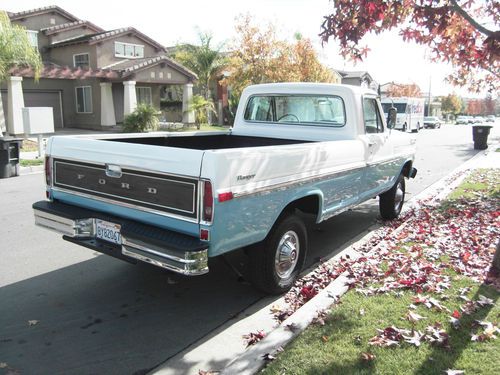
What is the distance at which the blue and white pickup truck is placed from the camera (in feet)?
12.0

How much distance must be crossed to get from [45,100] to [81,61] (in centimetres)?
326

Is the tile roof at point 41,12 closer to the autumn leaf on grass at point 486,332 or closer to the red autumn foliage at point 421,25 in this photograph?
the red autumn foliage at point 421,25

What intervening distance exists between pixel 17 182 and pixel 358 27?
29.3 ft

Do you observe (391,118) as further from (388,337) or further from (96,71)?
(96,71)

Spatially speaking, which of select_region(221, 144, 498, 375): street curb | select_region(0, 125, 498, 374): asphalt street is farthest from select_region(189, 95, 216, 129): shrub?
select_region(221, 144, 498, 375): street curb

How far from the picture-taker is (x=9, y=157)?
1189 centimetres

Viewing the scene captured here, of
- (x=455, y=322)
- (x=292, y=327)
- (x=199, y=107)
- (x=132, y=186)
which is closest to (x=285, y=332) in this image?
(x=292, y=327)

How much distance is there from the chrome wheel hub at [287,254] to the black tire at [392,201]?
3.30 meters

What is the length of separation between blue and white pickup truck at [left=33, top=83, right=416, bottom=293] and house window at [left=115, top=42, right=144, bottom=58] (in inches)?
1016

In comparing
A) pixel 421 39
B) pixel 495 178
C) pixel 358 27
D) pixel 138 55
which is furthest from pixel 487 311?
pixel 138 55

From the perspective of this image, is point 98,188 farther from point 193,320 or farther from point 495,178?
point 495,178

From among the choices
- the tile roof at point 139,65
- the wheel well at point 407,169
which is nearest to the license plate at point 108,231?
the wheel well at point 407,169

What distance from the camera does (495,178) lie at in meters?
11.9

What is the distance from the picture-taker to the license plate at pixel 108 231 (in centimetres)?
410
